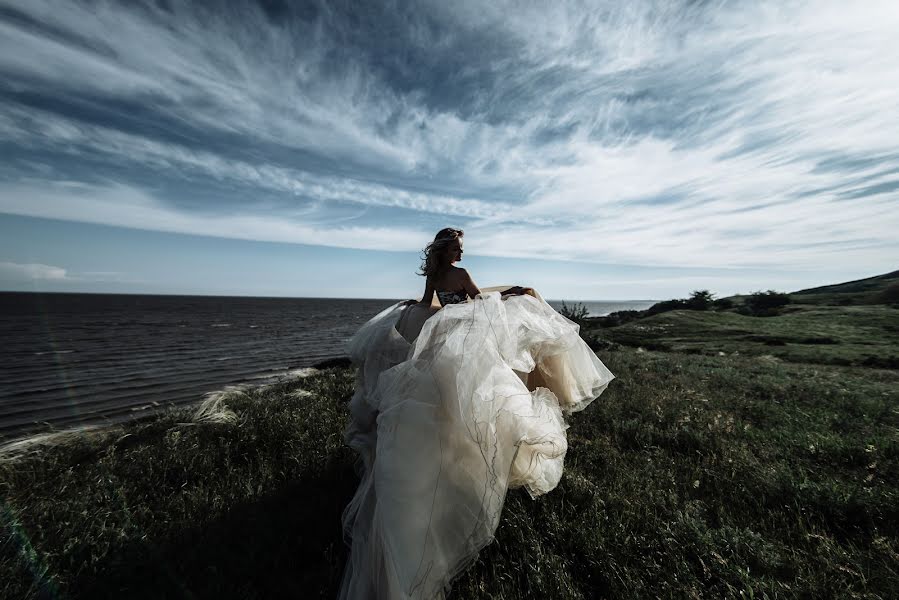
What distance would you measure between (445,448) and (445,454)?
1.8 inches

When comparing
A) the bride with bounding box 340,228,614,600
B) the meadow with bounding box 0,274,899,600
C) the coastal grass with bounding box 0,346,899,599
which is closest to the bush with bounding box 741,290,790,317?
the meadow with bounding box 0,274,899,600

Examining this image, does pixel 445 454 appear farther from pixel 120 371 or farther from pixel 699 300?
pixel 699 300

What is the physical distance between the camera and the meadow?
292 cm

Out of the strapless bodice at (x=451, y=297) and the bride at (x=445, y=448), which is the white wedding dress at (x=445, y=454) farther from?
the strapless bodice at (x=451, y=297)

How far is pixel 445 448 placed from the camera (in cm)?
301

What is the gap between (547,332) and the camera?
4.51 meters

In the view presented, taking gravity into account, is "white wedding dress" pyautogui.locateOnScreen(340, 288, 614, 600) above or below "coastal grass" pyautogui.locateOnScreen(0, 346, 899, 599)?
above

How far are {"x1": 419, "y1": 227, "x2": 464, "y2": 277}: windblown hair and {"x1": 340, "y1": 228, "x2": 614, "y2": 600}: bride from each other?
1049 millimetres

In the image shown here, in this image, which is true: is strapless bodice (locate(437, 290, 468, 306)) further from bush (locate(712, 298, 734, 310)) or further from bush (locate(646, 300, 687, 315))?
bush (locate(712, 298, 734, 310))

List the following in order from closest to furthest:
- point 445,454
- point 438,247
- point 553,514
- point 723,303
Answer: point 445,454 → point 553,514 → point 438,247 → point 723,303

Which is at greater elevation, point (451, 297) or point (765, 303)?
point (451, 297)

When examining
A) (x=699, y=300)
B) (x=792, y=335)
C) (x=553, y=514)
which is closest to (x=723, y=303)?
(x=699, y=300)

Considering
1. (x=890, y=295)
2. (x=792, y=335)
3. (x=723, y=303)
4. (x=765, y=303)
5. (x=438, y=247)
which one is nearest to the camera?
(x=438, y=247)

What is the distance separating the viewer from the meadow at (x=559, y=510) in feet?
9.57
